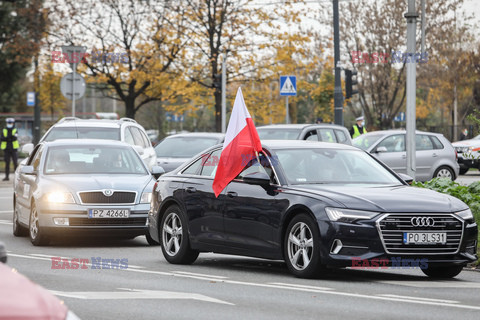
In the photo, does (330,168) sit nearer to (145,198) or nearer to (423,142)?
(145,198)

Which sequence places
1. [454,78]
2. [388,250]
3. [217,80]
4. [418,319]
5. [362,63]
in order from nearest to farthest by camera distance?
[418,319] < [388,250] < [217,80] < [362,63] < [454,78]

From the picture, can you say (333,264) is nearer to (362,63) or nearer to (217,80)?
(217,80)

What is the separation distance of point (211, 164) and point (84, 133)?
9.64 meters

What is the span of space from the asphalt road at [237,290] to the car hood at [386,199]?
2.40 feet

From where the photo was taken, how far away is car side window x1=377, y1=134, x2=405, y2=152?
28125mm

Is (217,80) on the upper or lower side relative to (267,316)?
upper

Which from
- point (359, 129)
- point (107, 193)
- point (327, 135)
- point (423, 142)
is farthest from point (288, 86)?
point (107, 193)

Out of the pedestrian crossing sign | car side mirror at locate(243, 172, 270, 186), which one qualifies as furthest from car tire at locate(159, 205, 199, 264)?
the pedestrian crossing sign

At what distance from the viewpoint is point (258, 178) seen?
11133 millimetres

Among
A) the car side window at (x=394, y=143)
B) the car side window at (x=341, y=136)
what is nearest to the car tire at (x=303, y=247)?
the car side window at (x=341, y=136)

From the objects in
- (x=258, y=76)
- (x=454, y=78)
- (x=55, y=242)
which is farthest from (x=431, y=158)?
(x=454, y=78)

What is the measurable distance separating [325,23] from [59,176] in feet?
111

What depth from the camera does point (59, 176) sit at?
15102 mm

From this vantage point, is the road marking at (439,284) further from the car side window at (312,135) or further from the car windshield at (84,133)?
the car side window at (312,135)
